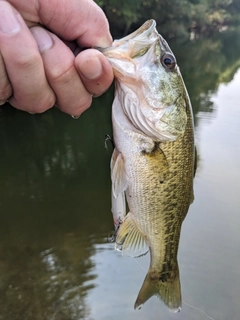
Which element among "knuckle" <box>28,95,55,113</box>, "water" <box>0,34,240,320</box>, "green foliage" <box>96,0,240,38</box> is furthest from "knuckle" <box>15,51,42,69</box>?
"green foliage" <box>96,0,240,38</box>

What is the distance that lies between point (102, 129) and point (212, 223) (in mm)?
5894

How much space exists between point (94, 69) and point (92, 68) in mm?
12

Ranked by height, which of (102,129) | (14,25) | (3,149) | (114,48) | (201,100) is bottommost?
(201,100)

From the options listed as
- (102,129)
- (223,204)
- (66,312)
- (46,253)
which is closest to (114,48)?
(66,312)

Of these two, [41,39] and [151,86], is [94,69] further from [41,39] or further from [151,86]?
[151,86]

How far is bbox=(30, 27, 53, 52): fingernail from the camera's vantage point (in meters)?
1.77

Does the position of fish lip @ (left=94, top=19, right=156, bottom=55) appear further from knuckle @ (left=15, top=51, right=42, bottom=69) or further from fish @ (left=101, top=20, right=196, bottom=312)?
knuckle @ (left=15, top=51, right=42, bottom=69)

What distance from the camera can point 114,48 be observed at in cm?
194

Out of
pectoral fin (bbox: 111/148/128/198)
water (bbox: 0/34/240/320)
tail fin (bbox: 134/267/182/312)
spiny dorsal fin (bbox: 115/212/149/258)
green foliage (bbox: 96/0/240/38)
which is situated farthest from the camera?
green foliage (bbox: 96/0/240/38)

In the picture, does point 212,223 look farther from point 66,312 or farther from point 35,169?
point 35,169

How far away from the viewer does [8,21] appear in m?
1.62

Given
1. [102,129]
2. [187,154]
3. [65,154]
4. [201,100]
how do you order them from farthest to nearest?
[201,100]
[102,129]
[65,154]
[187,154]

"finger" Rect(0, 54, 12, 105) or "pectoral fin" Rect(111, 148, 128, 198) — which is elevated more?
"finger" Rect(0, 54, 12, 105)

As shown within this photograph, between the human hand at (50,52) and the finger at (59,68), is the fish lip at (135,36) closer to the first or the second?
the human hand at (50,52)
